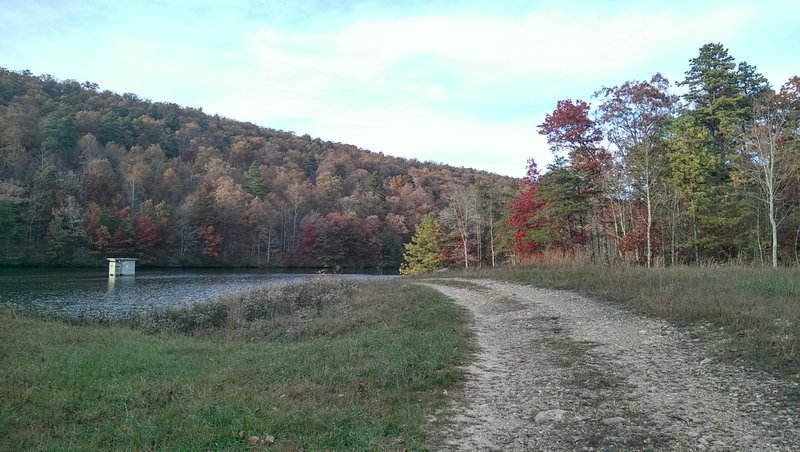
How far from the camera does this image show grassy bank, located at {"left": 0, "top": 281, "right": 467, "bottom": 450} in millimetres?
5363

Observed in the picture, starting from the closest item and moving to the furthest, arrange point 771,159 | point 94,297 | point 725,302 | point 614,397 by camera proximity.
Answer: point 614,397 < point 725,302 < point 771,159 < point 94,297

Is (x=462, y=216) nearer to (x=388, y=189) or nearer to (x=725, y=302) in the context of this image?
(x=725, y=302)

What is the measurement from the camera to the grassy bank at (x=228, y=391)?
536 centimetres

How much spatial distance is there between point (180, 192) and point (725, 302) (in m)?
99.8

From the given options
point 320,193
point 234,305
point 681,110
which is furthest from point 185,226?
point 681,110

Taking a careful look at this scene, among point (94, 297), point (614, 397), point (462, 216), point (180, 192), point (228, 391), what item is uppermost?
point (180, 192)

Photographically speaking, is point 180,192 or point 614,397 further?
point 180,192

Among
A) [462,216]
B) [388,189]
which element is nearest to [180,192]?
[388,189]

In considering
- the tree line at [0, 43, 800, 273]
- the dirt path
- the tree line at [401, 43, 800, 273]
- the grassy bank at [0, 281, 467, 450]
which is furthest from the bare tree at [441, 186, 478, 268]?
the dirt path

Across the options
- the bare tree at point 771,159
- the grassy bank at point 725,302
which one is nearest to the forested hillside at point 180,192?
the bare tree at point 771,159

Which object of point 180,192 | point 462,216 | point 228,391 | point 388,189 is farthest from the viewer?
point 388,189

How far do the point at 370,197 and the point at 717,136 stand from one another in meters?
80.8

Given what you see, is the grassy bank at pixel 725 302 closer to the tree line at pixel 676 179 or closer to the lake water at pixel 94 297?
the tree line at pixel 676 179

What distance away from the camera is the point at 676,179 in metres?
27.9
